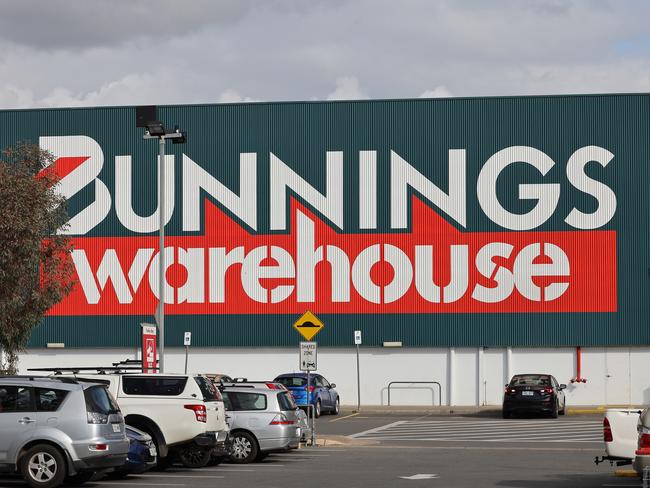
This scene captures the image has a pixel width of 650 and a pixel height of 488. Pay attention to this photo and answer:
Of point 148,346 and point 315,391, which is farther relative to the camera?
point 315,391

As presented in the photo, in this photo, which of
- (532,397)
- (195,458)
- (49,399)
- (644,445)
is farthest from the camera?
(532,397)

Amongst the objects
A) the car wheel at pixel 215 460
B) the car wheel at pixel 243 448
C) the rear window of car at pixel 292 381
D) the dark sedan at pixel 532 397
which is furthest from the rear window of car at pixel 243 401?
the dark sedan at pixel 532 397

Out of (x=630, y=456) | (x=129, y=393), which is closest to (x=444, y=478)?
(x=630, y=456)

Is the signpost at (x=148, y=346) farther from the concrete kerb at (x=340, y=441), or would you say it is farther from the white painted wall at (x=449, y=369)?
the white painted wall at (x=449, y=369)

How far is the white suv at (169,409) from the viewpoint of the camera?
23.3m

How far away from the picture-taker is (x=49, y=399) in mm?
20109

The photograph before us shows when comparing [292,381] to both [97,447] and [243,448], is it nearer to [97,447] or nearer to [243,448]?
[243,448]

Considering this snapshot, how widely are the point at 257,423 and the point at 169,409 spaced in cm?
358

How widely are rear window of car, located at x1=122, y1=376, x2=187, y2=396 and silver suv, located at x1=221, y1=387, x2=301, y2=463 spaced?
10.3ft

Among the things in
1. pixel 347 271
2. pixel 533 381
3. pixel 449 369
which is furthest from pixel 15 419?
pixel 449 369

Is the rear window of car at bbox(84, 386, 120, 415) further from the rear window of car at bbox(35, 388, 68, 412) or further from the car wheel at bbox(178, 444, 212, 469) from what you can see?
the car wheel at bbox(178, 444, 212, 469)

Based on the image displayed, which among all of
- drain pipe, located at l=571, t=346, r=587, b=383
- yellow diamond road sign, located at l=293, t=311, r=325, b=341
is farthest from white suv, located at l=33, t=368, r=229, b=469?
drain pipe, located at l=571, t=346, r=587, b=383

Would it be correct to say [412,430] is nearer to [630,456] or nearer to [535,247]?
[535,247]

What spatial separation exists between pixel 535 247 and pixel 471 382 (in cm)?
609
